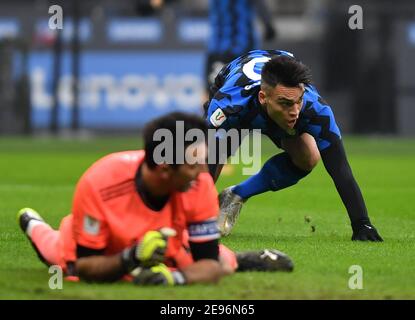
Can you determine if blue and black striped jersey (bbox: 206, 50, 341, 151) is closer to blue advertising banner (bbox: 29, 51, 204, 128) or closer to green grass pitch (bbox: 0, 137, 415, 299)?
green grass pitch (bbox: 0, 137, 415, 299)

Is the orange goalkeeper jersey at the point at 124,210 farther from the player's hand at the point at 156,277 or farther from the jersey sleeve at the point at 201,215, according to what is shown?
the player's hand at the point at 156,277

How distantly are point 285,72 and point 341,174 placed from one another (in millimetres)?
1073

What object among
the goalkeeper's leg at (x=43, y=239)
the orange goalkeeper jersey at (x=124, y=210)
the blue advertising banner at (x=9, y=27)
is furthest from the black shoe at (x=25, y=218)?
the blue advertising banner at (x=9, y=27)

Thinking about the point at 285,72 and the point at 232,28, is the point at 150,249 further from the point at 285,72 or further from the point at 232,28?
the point at 232,28

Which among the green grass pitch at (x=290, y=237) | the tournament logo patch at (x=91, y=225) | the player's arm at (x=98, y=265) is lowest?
the green grass pitch at (x=290, y=237)

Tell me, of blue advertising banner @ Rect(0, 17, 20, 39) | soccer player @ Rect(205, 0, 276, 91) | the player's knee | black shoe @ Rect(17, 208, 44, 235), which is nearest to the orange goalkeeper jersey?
black shoe @ Rect(17, 208, 44, 235)

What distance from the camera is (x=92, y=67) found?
27688 millimetres

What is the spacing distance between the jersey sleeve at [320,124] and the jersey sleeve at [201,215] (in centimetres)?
237

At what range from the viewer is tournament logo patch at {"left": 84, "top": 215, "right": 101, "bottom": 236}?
21.0 feet

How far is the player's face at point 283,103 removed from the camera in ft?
27.2

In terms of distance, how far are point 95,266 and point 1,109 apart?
22228mm

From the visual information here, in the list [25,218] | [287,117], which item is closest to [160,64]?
[287,117]

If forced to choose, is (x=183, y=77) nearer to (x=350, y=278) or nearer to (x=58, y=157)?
(x=58, y=157)

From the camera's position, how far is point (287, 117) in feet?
27.8
